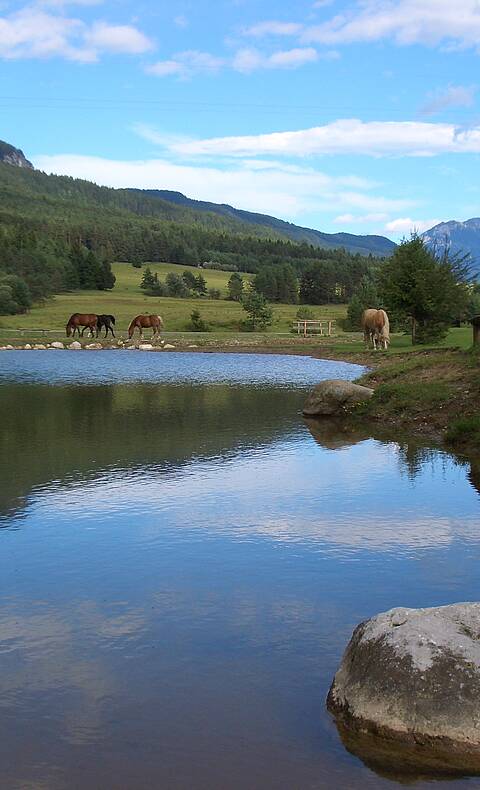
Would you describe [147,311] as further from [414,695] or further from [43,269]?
[414,695]

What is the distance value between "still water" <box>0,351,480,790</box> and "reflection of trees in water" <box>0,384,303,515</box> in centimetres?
15

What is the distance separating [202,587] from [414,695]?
4544 mm

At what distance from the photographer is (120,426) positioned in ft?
85.5

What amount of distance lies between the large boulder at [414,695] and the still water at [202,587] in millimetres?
223

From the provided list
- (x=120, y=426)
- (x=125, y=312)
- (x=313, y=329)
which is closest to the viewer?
(x=120, y=426)

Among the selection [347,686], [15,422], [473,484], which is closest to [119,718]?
[347,686]

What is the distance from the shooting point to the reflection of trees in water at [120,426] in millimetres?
19641

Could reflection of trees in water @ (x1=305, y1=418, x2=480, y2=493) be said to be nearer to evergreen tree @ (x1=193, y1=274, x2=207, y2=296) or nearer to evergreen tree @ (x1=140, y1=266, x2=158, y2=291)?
evergreen tree @ (x1=140, y1=266, x2=158, y2=291)

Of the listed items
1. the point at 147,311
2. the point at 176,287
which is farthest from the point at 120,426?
the point at 176,287

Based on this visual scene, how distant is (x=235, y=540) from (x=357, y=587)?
2.92 metres

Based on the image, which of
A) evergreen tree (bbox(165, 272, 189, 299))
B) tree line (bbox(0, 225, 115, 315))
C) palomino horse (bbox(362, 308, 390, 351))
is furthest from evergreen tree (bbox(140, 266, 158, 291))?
palomino horse (bbox(362, 308, 390, 351))

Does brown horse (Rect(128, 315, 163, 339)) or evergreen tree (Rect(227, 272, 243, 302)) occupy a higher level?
evergreen tree (Rect(227, 272, 243, 302))

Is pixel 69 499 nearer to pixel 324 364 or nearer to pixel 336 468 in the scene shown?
pixel 336 468

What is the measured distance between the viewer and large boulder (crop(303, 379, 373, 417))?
94.5 feet
